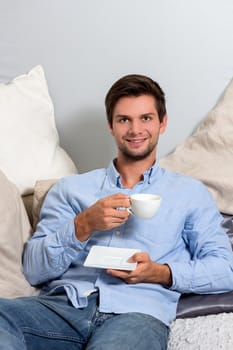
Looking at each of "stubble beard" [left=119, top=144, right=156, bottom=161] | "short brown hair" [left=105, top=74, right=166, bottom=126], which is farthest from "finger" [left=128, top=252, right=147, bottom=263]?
"short brown hair" [left=105, top=74, right=166, bottom=126]

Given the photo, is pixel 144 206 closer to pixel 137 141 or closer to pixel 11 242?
pixel 137 141

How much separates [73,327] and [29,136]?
78 cm

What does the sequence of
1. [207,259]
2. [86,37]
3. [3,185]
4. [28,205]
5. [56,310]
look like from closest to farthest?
[56,310]
[207,259]
[3,185]
[28,205]
[86,37]

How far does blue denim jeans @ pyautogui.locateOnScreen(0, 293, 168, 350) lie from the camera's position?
1220mm

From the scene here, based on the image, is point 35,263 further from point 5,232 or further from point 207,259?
point 207,259

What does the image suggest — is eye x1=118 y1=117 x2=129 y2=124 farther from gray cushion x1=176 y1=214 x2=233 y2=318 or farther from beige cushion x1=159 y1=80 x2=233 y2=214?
gray cushion x1=176 y1=214 x2=233 y2=318

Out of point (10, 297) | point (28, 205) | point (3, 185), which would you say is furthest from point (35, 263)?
point (28, 205)

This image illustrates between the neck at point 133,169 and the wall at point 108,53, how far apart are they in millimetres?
436

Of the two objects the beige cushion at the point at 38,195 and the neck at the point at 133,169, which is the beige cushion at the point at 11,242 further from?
the neck at the point at 133,169

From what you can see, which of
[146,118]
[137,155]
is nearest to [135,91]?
[146,118]

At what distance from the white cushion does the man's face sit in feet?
1.28

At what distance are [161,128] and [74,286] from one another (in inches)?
21.5

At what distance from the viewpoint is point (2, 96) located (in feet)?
6.32

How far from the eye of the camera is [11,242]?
5.06ft
